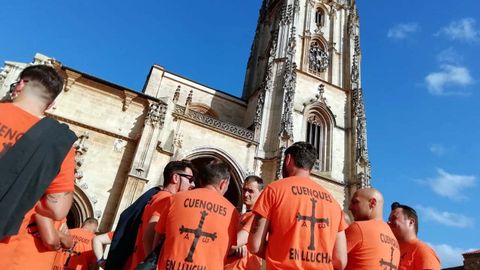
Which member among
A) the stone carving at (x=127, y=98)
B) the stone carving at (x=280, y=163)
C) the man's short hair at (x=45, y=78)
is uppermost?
the stone carving at (x=127, y=98)

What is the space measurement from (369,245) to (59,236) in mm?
2376

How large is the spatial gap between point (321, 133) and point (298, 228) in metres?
16.0

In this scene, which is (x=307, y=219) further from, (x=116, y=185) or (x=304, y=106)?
(x=304, y=106)

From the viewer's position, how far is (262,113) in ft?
52.7

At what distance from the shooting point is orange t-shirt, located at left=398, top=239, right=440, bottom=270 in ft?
10.0

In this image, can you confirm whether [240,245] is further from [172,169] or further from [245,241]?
[172,169]

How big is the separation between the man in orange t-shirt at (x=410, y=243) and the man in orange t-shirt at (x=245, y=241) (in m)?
1.56

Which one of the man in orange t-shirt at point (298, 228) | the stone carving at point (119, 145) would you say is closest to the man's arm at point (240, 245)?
the man in orange t-shirt at point (298, 228)

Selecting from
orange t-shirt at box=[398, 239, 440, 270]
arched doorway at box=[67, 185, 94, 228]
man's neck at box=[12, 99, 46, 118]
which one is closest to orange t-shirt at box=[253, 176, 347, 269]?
orange t-shirt at box=[398, 239, 440, 270]

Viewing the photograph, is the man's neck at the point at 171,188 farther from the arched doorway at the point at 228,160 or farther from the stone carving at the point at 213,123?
the stone carving at the point at 213,123

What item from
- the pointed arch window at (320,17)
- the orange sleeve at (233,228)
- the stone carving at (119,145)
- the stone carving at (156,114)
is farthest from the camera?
the pointed arch window at (320,17)

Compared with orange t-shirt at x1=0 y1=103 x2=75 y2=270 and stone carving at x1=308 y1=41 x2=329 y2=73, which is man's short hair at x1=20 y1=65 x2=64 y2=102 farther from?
stone carving at x1=308 y1=41 x2=329 y2=73

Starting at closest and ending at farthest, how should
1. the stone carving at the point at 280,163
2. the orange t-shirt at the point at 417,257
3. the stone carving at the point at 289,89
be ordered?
the orange t-shirt at the point at 417,257
the stone carving at the point at 280,163
the stone carving at the point at 289,89

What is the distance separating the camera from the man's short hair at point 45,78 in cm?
201
